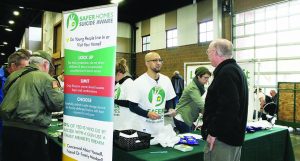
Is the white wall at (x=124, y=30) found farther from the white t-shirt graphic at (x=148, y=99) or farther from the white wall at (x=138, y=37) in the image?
the white t-shirt graphic at (x=148, y=99)

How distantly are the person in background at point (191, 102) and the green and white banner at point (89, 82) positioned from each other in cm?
148

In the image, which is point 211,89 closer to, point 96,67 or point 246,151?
point 96,67

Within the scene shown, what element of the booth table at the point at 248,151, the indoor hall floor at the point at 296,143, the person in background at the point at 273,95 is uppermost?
the person in background at the point at 273,95

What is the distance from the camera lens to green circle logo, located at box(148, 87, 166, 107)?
2.49m

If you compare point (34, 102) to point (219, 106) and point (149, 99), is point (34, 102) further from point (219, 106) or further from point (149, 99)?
point (219, 106)

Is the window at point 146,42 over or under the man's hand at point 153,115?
over

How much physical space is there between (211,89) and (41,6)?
8417mm

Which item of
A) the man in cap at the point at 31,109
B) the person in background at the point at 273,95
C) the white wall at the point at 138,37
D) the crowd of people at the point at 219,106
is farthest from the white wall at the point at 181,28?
the man in cap at the point at 31,109

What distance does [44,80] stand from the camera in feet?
7.27

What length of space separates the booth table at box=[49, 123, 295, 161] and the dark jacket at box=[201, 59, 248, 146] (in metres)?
0.33

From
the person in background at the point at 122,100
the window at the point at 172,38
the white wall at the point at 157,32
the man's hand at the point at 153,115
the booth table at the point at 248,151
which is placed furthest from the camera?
the white wall at the point at 157,32

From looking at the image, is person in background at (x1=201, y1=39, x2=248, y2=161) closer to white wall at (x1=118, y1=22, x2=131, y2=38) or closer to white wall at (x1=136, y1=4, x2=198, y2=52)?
white wall at (x1=136, y1=4, x2=198, y2=52)

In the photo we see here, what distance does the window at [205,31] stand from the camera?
9577mm

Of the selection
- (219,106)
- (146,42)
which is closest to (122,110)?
(219,106)
